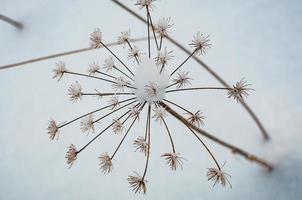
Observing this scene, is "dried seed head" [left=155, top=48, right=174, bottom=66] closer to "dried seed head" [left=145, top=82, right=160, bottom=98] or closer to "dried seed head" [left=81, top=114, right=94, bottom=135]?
"dried seed head" [left=145, top=82, right=160, bottom=98]

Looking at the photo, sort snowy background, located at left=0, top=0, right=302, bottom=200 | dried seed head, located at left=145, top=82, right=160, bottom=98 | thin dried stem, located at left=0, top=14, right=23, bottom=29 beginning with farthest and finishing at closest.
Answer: thin dried stem, located at left=0, top=14, right=23, bottom=29
snowy background, located at left=0, top=0, right=302, bottom=200
dried seed head, located at left=145, top=82, right=160, bottom=98

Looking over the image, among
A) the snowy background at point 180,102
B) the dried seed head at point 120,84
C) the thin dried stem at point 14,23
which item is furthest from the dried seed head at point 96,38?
the thin dried stem at point 14,23

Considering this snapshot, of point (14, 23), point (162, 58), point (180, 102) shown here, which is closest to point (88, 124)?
point (162, 58)

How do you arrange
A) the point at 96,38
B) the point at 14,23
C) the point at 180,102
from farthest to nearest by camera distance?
1. the point at 14,23
2. the point at 180,102
3. the point at 96,38

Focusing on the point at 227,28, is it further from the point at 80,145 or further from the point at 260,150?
the point at 80,145

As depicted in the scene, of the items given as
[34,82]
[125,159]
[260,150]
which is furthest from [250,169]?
[34,82]

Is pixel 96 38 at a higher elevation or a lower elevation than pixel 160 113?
→ higher

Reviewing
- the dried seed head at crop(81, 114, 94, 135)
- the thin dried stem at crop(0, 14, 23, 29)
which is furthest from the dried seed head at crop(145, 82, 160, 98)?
the thin dried stem at crop(0, 14, 23, 29)

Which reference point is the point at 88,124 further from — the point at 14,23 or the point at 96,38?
the point at 14,23
